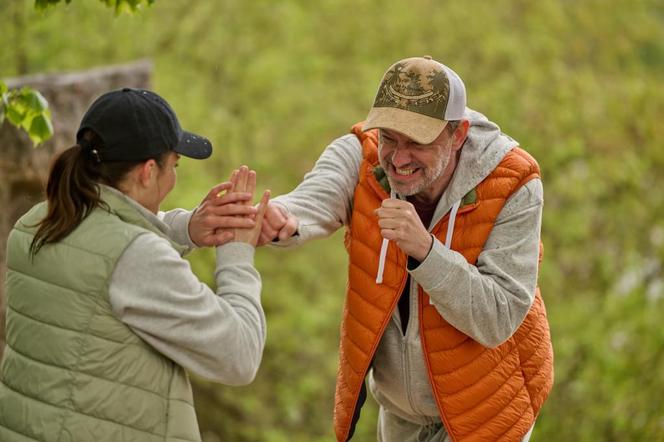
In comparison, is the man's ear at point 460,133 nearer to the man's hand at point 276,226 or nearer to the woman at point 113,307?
the man's hand at point 276,226

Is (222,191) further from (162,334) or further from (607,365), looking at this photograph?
(607,365)

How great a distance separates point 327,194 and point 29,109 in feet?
3.52

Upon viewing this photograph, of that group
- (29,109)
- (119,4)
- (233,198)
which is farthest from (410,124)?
(29,109)

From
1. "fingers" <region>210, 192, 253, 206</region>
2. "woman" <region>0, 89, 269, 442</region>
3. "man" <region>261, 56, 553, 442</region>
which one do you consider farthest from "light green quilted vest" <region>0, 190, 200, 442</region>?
"man" <region>261, 56, 553, 442</region>

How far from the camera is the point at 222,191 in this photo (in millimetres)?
2973

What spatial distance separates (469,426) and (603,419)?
448 centimetres

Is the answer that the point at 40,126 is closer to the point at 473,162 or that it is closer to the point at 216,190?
the point at 216,190

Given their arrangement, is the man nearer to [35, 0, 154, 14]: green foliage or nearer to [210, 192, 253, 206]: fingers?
[210, 192, 253, 206]: fingers

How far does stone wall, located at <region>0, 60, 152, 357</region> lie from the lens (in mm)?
5418

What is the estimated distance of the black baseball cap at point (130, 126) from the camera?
7.95ft

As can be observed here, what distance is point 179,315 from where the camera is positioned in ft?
7.68

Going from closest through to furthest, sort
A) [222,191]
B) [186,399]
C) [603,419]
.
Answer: [186,399], [222,191], [603,419]

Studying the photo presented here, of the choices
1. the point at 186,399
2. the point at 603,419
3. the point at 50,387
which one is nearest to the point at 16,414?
the point at 50,387

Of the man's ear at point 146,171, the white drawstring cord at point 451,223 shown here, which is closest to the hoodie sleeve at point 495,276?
the white drawstring cord at point 451,223
